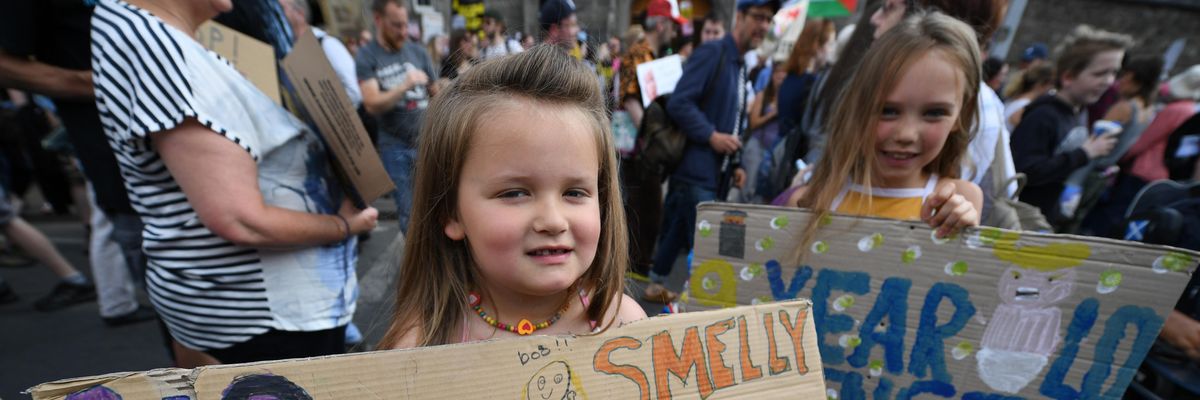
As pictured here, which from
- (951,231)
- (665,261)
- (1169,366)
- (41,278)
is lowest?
(41,278)

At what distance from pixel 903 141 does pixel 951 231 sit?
379 mm

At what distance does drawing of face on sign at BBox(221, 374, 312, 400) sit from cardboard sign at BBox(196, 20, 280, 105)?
41.9 inches

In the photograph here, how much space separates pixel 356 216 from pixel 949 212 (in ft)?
5.18

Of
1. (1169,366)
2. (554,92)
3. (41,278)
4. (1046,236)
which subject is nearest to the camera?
(554,92)

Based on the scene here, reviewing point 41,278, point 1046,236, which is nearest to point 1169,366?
point 1046,236

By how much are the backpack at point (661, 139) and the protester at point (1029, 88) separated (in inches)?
125

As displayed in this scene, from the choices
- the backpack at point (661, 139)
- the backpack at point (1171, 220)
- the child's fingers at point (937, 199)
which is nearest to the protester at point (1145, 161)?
the backpack at point (1171, 220)

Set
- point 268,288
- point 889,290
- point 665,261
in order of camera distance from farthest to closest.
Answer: point 665,261
point 268,288
point 889,290

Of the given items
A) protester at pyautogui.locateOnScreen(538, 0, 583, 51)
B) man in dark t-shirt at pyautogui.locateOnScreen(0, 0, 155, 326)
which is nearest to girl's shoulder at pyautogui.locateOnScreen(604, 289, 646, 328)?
protester at pyautogui.locateOnScreen(538, 0, 583, 51)

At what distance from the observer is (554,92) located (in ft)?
3.18

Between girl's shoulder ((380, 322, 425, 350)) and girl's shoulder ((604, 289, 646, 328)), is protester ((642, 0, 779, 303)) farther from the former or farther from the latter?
girl's shoulder ((380, 322, 425, 350))

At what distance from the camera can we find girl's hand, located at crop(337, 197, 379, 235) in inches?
61.1

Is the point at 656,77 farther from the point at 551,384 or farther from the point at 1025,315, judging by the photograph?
the point at 551,384

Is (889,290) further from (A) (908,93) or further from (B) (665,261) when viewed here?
(B) (665,261)
